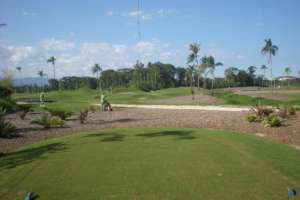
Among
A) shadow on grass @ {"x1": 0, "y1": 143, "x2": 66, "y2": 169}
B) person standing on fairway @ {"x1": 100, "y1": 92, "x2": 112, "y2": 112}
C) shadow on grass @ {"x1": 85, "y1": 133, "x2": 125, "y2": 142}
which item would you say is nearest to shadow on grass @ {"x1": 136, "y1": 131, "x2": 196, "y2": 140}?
shadow on grass @ {"x1": 85, "y1": 133, "x2": 125, "y2": 142}

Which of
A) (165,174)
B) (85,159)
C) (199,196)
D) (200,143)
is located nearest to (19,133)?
(85,159)

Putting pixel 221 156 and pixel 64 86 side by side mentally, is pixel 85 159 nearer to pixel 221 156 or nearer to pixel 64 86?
pixel 221 156

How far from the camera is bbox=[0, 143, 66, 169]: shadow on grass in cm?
861

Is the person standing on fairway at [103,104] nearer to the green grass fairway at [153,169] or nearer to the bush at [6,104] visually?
the bush at [6,104]

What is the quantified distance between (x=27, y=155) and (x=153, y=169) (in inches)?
166

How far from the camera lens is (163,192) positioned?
235 inches

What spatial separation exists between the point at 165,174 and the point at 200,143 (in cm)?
395

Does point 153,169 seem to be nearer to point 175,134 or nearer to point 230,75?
point 175,134

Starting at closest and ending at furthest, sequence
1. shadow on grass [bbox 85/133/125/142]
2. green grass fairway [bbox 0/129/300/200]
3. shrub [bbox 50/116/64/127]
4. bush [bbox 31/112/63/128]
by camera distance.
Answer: green grass fairway [bbox 0/129/300/200] < shadow on grass [bbox 85/133/125/142] < bush [bbox 31/112/63/128] < shrub [bbox 50/116/64/127]

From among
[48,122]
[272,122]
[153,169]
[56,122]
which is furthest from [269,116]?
[48,122]

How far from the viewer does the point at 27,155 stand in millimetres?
9531

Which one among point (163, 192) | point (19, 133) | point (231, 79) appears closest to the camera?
point (163, 192)

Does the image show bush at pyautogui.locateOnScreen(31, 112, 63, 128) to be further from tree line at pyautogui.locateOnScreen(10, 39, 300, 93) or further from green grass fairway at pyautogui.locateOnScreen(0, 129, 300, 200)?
tree line at pyautogui.locateOnScreen(10, 39, 300, 93)

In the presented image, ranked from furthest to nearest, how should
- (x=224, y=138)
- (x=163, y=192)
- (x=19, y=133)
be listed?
(x=19, y=133) → (x=224, y=138) → (x=163, y=192)
